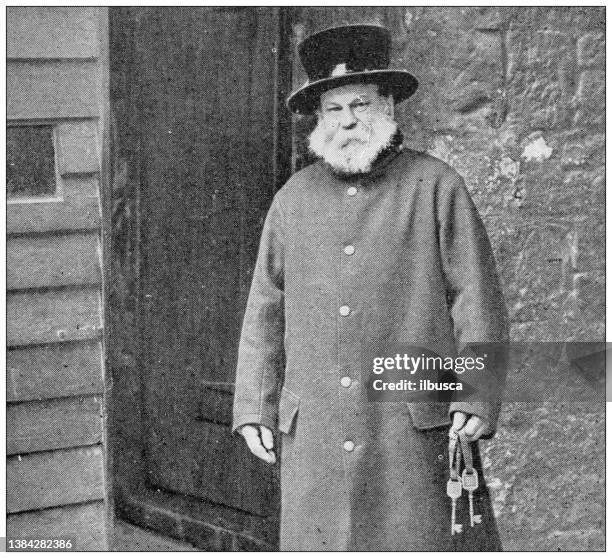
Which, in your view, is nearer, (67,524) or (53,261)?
(53,261)

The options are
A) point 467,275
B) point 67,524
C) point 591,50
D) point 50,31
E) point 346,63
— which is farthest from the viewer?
point 67,524

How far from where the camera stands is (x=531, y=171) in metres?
3.71

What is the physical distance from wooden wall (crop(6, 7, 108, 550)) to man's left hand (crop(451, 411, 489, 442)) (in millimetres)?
1343

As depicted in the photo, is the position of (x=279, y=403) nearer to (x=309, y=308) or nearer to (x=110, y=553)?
(x=309, y=308)

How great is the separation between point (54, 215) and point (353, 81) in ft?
3.89

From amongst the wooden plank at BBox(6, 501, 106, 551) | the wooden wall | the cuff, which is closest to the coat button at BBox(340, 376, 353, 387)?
the cuff

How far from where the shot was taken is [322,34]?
11.3ft

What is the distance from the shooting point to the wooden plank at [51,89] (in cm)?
361

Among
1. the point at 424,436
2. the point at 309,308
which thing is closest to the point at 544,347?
the point at 424,436

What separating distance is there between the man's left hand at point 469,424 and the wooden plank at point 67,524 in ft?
4.69

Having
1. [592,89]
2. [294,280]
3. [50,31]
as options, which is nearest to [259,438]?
[294,280]

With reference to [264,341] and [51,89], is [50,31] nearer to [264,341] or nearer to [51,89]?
[51,89]

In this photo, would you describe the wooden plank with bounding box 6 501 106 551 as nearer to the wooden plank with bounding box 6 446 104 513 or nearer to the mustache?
the wooden plank with bounding box 6 446 104 513

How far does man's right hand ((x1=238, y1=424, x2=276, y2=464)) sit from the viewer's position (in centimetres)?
340
